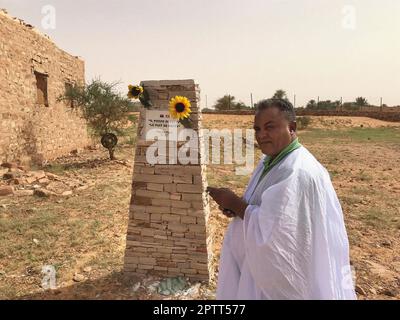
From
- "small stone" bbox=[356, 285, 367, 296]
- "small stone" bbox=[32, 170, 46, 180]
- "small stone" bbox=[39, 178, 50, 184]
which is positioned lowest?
"small stone" bbox=[356, 285, 367, 296]

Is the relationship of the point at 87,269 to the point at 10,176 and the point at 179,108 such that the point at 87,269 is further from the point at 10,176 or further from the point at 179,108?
the point at 10,176

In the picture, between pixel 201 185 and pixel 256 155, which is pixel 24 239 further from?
pixel 256 155

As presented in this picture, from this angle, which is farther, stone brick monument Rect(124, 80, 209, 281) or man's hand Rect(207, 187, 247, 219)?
stone brick monument Rect(124, 80, 209, 281)

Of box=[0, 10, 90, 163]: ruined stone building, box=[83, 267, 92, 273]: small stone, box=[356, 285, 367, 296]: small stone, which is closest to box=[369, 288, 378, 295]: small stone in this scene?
box=[356, 285, 367, 296]: small stone

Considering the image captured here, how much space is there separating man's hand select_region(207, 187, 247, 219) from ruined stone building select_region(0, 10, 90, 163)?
8.55m

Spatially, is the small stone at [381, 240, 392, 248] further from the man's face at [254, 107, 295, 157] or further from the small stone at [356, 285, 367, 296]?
the man's face at [254, 107, 295, 157]

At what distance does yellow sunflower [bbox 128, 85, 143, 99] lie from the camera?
3.69 m

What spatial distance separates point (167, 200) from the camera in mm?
3887

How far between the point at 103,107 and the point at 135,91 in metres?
8.31

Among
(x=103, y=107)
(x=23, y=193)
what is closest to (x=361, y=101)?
(x=103, y=107)

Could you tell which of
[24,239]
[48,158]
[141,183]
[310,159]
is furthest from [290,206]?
[48,158]

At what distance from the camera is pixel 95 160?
1156 cm

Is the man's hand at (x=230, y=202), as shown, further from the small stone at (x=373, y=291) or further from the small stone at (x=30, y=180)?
the small stone at (x=30, y=180)

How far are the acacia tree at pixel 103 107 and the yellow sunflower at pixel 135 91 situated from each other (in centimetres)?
801
